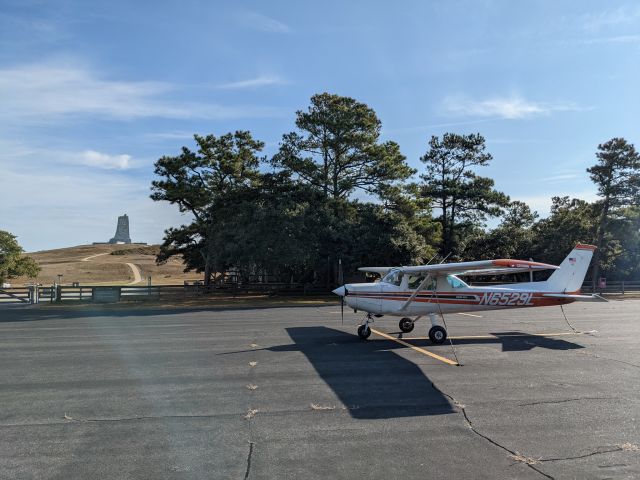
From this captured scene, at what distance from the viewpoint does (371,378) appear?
8859mm

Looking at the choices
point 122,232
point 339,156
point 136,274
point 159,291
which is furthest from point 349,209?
point 122,232

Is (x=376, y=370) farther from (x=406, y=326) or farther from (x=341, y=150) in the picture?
(x=341, y=150)

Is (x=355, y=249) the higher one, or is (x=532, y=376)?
(x=355, y=249)

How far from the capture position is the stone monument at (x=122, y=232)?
17325cm

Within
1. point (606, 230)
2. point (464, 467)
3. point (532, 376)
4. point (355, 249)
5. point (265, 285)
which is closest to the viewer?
point (464, 467)

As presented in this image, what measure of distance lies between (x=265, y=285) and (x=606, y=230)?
3309 centimetres

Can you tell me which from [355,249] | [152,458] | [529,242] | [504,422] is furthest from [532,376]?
[529,242]

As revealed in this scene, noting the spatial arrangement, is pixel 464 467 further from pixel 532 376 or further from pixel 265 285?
pixel 265 285

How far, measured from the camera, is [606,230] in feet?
152

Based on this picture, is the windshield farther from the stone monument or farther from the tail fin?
the stone monument

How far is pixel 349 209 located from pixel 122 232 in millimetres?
156155

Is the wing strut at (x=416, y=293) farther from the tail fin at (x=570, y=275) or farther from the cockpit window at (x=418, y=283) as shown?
the tail fin at (x=570, y=275)

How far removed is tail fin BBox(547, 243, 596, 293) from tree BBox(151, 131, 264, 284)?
27.3 meters

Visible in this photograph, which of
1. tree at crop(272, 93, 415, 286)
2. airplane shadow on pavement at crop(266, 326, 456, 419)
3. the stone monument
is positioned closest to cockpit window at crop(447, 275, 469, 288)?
airplane shadow on pavement at crop(266, 326, 456, 419)
